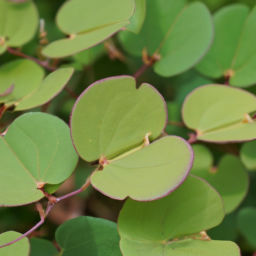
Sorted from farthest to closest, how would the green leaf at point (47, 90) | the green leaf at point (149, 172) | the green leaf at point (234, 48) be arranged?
the green leaf at point (234, 48), the green leaf at point (47, 90), the green leaf at point (149, 172)

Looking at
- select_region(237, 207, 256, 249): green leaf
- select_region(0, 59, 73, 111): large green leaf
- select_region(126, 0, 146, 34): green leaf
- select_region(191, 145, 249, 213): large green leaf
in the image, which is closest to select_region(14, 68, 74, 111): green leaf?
select_region(0, 59, 73, 111): large green leaf

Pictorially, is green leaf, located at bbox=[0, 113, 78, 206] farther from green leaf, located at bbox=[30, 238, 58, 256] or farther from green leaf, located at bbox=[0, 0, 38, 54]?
green leaf, located at bbox=[0, 0, 38, 54]

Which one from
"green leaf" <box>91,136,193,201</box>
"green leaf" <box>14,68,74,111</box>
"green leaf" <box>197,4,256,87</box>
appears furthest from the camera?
"green leaf" <box>197,4,256,87</box>

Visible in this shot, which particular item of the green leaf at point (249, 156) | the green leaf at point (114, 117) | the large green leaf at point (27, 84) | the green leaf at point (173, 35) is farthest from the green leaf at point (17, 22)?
the green leaf at point (249, 156)

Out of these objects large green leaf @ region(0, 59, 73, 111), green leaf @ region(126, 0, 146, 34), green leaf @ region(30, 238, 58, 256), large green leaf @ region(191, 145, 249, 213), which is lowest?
large green leaf @ region(191, 145, 249, 213)

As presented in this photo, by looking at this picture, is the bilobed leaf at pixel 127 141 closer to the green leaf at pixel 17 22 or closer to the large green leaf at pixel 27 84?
the large green leaf at pixel 27 84

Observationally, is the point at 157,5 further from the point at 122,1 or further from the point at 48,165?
the point at 48,165

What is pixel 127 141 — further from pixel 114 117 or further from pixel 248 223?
pixel 248 223
